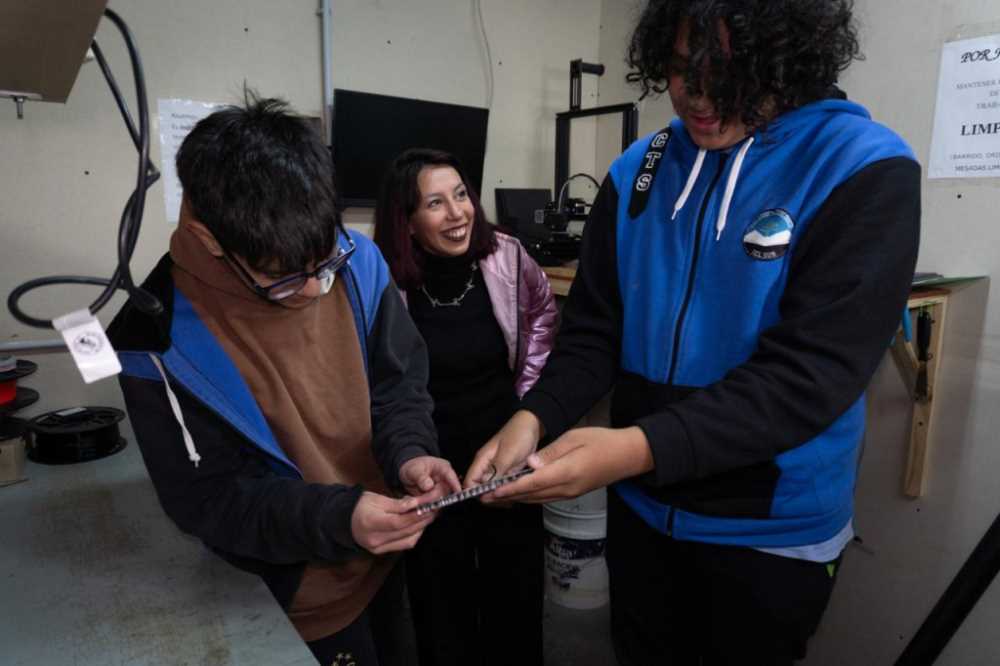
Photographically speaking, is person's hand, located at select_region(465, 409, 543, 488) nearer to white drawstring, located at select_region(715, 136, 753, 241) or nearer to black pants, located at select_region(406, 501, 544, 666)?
white drawstring, located at select_region(715, 136, 753, 241)

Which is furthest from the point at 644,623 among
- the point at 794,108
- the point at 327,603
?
the point at 794,108

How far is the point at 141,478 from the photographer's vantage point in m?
1.25

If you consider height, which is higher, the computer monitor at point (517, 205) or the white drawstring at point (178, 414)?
the computer monitor at point (517, 205)

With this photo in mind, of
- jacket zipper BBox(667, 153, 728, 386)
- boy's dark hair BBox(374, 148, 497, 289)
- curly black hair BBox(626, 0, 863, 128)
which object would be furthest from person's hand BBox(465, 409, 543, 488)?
boy's dark hair BBox(374, 148, 497, 289)

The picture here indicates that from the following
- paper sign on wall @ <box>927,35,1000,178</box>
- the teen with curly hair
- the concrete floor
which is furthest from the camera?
the concrete floor

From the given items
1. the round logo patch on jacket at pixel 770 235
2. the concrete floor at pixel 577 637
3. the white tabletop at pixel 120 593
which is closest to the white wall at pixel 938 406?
the concrete floor at pixel 577 637

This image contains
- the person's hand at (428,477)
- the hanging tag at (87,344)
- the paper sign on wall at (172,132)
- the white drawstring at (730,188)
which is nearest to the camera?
the hanging tag at (87,344)

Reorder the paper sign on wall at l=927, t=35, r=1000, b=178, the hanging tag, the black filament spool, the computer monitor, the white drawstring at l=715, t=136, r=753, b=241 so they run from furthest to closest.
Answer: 1. the computer monitor
2. the paper sign on wall at l=927, t=35, r=1000, b=178
3. the black filament spool
4. the white drawstring at l=715, t=136, r=753, b=241
5. the hanging tag

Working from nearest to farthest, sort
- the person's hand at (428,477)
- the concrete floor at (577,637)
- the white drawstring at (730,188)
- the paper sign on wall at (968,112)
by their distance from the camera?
1. the white drawstring at (730,188)
2. the person's hand at (428,477)
3. the paper sign on wall at (968,112)
4. the concrete floor at (577,637)

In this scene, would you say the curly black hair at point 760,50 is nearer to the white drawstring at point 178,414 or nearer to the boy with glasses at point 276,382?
the boy with glasses at point 276,382

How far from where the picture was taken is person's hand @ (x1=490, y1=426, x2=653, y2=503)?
0.78m

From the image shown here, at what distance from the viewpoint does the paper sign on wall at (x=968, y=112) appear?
158cm

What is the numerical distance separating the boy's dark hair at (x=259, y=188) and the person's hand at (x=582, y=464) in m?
0.41

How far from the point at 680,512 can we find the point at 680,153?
0.53 m
